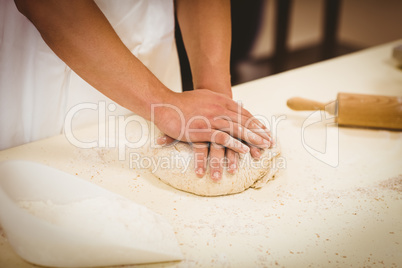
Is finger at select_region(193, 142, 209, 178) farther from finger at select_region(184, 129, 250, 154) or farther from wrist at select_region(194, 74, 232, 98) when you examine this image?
wrist at select_region(194, 74, 232, 98)

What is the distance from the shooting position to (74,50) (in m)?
0.92

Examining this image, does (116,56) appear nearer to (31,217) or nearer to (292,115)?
(31,217)

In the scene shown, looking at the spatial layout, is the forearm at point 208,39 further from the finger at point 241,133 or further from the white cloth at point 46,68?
the finger at point 241,133

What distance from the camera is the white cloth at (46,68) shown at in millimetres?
1083

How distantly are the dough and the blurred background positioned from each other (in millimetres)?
1572

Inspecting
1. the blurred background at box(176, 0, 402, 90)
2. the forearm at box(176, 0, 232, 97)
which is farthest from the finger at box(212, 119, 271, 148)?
the blurred background at box(176, 0, 402, 90)

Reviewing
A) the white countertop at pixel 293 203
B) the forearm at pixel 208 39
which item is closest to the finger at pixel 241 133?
the white countertop at pixel 293 203

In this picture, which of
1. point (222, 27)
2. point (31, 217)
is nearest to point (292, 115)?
point (222, 27)

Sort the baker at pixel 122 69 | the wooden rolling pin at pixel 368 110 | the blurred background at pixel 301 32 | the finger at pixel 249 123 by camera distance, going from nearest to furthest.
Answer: the baker at pixel 122 69 → the finger at pixel 249 123 → the wooden rolling pin at pixel 368 110 → the blurred background at pixel 301 32

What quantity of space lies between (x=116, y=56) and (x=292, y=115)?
70cm

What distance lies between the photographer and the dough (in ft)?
3.16

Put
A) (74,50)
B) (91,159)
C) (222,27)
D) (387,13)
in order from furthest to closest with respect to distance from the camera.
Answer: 1. (387,13)
2. (222,27)
3. (91,159)
4. (74,50)

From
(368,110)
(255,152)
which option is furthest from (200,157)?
(368,110)

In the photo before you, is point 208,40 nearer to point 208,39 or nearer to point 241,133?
point 208,39
